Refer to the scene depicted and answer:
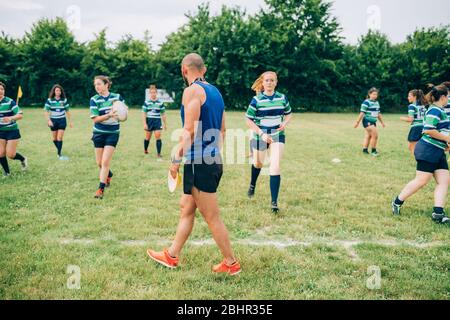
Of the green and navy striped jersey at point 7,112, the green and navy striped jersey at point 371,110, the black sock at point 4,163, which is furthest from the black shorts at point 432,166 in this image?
the black sock at point 4,163

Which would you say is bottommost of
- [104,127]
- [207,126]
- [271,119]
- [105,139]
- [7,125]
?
[105,139]

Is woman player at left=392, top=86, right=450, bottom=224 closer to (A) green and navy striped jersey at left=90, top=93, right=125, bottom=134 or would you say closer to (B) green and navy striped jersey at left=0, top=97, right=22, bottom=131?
(A) green and navy striped jersey at left=90, top=93, right=125, bottom=134

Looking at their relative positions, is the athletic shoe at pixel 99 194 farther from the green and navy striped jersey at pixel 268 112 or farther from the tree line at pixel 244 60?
the tree line at pixel 244 60

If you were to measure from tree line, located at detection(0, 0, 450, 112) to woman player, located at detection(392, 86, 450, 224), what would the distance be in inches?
1232

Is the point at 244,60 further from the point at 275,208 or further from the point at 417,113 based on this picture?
the point at 275,208

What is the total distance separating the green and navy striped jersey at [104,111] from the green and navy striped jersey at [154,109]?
159 inches

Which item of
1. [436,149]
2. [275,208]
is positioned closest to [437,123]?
[436,149]

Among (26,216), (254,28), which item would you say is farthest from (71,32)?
(26,216)

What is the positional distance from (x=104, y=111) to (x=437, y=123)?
5.85m

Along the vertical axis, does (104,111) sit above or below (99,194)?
above

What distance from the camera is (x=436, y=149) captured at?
5.81m

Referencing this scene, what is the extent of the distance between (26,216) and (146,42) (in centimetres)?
3784
